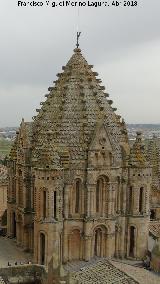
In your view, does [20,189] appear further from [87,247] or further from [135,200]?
[135,200]

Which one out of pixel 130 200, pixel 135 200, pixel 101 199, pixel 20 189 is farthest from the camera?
pixel 20 189

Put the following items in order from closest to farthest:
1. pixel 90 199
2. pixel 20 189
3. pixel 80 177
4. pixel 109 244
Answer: pixel 80 177
pixel 90 199
pixel 109 244
pixel 20 189

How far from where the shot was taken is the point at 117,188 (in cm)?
3653

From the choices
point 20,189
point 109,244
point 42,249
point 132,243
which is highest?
point 20,189

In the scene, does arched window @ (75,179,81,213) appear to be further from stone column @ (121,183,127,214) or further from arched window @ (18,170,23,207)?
arched window @ (18,170,23,207)

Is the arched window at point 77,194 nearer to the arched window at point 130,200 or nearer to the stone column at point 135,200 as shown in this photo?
the arched window at point 130,200

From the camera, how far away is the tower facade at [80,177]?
34250mm

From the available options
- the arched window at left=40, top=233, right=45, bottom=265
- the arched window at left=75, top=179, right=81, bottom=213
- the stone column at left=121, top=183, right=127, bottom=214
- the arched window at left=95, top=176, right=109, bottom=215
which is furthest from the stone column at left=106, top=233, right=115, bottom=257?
the arched window at left=40, top=233, right=45, bottom=265

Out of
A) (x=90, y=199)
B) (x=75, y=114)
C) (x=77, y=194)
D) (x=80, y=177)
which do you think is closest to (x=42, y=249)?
(x=77, y=194)

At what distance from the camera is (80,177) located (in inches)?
1373

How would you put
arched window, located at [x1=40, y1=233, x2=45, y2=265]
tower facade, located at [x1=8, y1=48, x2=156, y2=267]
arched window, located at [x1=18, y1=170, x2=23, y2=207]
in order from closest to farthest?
tower facade, located at [x1=8, y1=48, x2=156, y2=267] → arched window, located at [x1=40, y1=233, x2=45, y2=265] → arched window, located at [x1=18, y1=170, x2=23, y2=207]

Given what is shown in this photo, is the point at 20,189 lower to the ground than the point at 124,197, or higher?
higher

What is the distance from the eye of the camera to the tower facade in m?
34.2

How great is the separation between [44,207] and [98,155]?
5423mm
